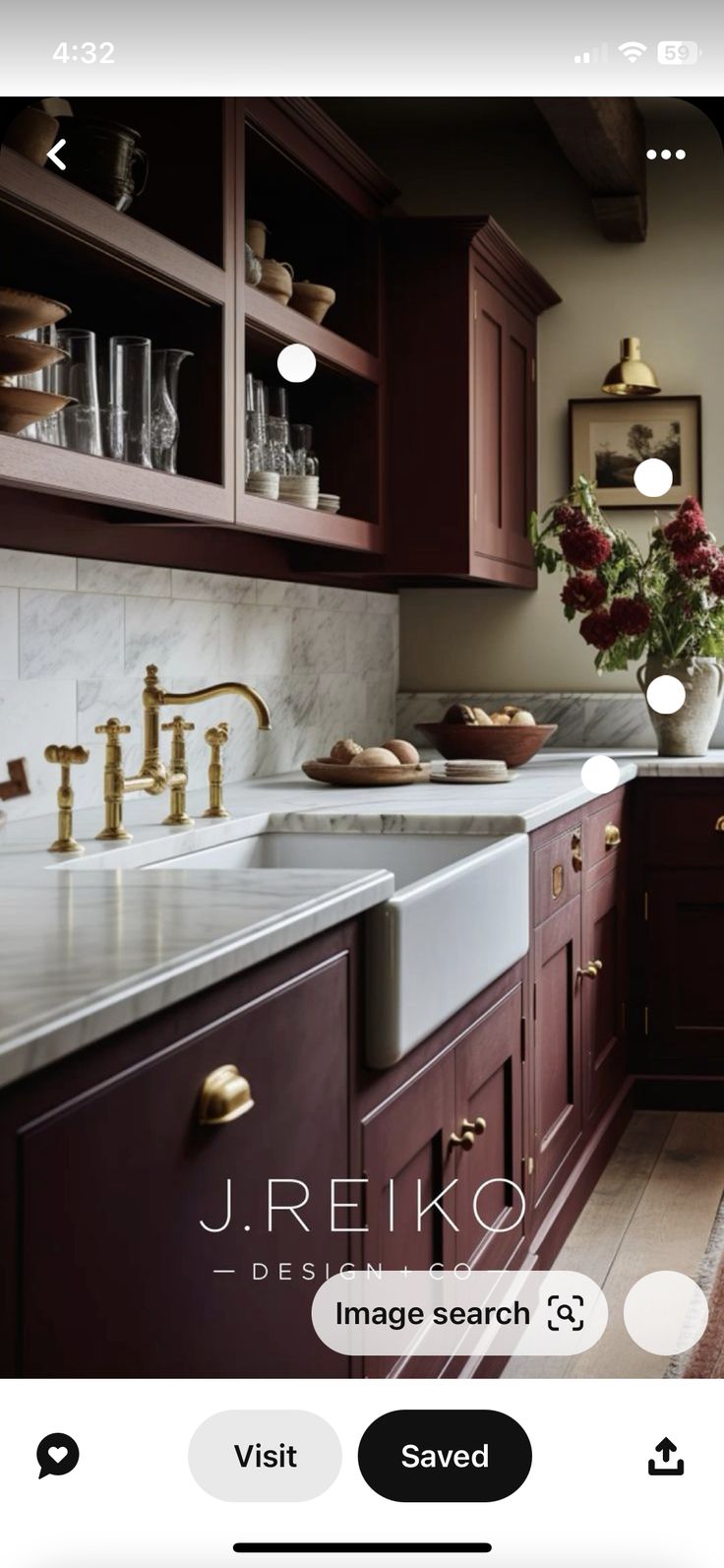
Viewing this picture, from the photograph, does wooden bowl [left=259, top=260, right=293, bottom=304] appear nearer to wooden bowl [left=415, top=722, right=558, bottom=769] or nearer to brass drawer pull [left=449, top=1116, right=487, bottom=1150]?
wooden bowl [left=415, top=722, right=558, bottom=769]

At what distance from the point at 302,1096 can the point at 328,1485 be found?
1.44 feet

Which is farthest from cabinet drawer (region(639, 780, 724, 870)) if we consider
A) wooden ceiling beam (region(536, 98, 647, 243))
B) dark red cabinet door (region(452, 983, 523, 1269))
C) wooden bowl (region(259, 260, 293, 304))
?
wooden ceiling beam (region(536, 98, 647, 243))

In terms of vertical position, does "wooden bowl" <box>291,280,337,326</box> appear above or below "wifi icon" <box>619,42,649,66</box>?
above

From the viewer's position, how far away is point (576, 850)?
2467 mm

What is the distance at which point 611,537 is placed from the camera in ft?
9.29

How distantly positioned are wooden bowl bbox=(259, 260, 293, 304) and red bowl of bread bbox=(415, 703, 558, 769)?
860mm

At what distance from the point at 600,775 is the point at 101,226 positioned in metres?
1.42

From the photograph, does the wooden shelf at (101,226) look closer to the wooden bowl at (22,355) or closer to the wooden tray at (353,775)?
the wooden bowl at (22,355)

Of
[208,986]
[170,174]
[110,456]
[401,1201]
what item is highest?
[170,174]

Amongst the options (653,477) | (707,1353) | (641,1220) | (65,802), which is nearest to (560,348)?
(653,477)

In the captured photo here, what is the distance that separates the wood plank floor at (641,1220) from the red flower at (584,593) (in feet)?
3.04

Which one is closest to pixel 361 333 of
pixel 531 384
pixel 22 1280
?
pixel 531 384

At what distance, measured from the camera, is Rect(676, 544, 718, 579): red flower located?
2848 millimetres

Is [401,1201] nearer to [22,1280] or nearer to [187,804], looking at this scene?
[22,1280]
